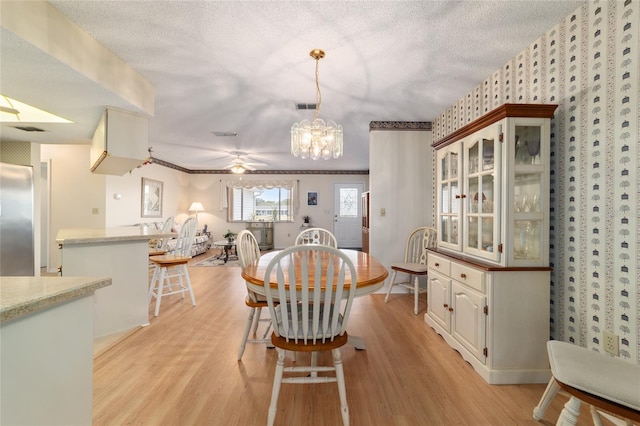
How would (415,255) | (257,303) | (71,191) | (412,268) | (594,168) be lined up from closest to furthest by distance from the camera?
(594,168), (257,303), (412,268), (415,255), (71,191)

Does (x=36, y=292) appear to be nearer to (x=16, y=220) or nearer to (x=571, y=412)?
(x=571, y=412)

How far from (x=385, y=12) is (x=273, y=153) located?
4336 millimetres

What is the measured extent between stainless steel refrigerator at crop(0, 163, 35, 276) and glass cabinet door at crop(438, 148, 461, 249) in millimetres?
5163

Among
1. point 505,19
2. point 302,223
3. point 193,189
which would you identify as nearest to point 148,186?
point 193,189


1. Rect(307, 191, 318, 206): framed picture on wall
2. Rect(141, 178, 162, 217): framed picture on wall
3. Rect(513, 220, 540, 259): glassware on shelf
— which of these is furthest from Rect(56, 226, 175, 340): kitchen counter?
Rect(307, 191, 318, 206): framed picture on wall

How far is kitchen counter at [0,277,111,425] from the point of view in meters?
0.71

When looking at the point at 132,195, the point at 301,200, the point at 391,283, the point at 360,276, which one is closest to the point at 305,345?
the point at 360,276

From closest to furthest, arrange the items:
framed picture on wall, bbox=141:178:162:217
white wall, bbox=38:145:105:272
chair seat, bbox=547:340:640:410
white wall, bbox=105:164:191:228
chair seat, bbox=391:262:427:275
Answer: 1. chair seat, bbox=547:340:640:410
2. chair seat, bbox=391:262:427:275
3. white wall, bbox=38:145:105:272
4. white wall, bbox=105:164:191:228
5. framed picture on wall, bbox=141:178:162:217

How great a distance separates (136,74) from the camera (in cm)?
244

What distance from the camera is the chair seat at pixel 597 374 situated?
1.08 metres

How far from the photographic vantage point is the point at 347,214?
8.12 metres

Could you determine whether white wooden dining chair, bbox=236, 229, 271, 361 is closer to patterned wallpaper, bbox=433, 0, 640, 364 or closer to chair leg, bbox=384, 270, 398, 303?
chair leg, bbox=384, 270, 398, 303

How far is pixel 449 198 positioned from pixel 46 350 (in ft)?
9.08

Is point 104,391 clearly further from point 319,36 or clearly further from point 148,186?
point 148,186
